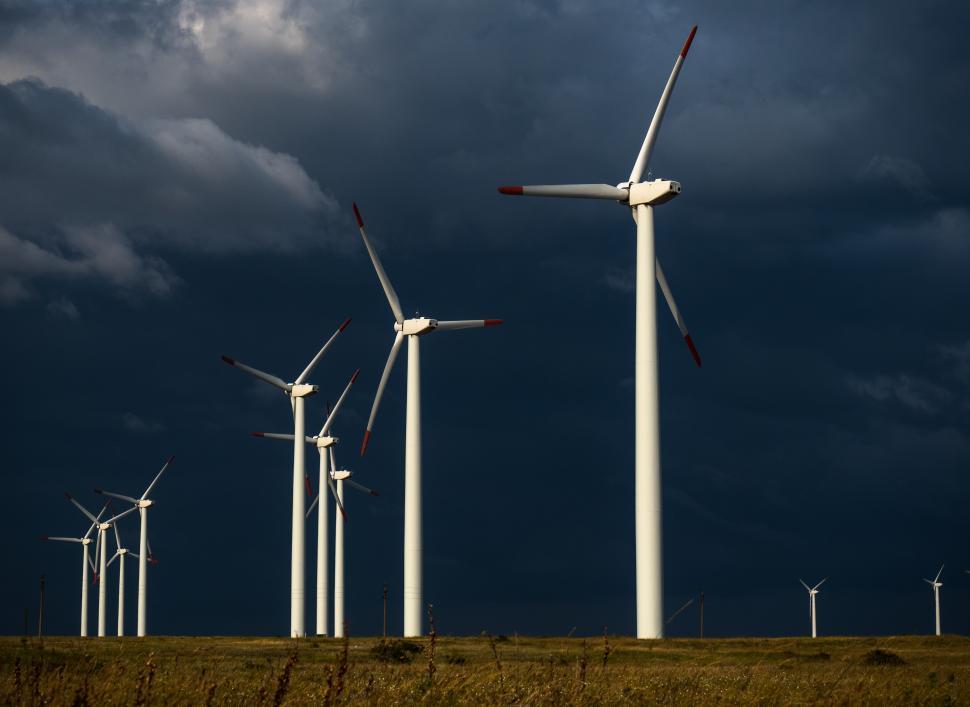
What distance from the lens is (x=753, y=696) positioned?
2194 cm

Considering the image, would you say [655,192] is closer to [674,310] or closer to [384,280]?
[674,310]

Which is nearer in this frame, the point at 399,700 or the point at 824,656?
the point at 399,700

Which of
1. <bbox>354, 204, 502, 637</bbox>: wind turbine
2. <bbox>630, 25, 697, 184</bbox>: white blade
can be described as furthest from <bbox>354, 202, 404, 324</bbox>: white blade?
<bbox>630, 25, 697, 184</bbox>: white blade

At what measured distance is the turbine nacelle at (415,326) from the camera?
109 m

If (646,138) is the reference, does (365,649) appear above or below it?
below

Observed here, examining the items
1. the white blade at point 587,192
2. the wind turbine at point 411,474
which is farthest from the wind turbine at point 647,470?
the wind turbine at point 411,474

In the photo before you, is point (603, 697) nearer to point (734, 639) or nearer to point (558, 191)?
point (734, 639)

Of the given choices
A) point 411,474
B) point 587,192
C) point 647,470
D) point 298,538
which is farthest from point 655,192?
point 298,538

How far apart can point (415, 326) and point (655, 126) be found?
3871 centimetres

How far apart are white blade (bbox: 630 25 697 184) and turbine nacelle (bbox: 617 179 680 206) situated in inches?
61.6

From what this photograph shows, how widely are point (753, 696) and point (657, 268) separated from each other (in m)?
52.7

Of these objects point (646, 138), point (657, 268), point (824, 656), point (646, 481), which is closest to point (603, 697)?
point (824, 656)

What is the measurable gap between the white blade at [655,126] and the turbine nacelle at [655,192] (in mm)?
1565

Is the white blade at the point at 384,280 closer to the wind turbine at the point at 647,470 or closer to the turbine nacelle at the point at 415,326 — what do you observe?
the turbine nacelle at the point at 415,326
